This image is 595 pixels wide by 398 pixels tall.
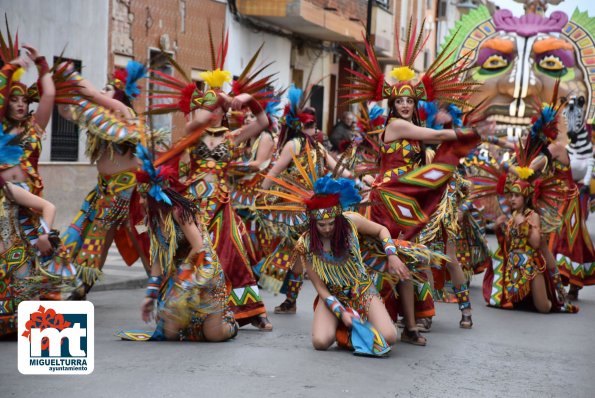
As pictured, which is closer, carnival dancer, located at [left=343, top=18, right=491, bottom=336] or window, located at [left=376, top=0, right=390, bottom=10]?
carnival dancer, located at [left=343, top=18, right=491, bottom=336]

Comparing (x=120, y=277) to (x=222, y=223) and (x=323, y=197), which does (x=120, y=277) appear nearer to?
(x=222, y=223)

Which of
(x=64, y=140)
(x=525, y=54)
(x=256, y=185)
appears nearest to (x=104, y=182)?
(x=256, y=185)

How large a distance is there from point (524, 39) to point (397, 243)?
15329 millimetres

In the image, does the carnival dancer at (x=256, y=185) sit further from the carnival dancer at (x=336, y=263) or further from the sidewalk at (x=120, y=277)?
the carnival dancer at (x=336, y=263)

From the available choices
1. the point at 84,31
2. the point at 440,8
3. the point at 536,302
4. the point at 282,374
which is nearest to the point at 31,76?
the point at 84,31

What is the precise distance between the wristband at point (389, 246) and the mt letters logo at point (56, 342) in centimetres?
223

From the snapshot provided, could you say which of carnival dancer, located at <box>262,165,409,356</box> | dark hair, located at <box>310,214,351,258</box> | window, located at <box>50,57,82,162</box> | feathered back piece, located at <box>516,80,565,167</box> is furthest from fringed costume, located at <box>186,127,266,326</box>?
window, located at <box>50,57,82,162</box>

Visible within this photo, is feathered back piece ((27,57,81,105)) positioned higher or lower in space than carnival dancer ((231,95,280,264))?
higher

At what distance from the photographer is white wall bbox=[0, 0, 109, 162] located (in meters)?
16.9

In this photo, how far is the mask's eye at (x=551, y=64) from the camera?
22.6 metres

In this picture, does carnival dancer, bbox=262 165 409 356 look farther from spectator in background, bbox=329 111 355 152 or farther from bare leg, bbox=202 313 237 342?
spectator in background, bbox=329 111 355 152

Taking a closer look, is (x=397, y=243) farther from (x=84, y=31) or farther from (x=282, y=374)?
(x=84, y=31)

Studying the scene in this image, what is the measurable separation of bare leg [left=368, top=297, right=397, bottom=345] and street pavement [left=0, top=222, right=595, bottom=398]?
0.17 metres

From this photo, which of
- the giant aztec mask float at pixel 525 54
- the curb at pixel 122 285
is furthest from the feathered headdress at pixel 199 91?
the giant aztec mask float at pixel 525 54
